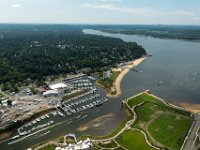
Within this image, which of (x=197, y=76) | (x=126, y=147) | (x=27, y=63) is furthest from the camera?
(x=27, y=63)

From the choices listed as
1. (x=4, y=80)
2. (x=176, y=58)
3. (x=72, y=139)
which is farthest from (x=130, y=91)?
(x=176, y=58)

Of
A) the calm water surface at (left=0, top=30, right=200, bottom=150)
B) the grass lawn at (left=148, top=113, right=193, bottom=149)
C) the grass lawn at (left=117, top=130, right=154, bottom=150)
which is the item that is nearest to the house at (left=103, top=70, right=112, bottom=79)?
the calm water surface at (left=0, top=30, right=200, bottom=150)

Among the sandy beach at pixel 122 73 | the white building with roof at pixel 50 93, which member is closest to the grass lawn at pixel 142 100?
the sandy beach at pixel 122 73

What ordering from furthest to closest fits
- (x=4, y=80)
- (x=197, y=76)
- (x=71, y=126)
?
1. (x=197, y=76)
2. (x=4, y=80)
3. (x=71, y=126)

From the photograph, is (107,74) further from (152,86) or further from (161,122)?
(161,122)

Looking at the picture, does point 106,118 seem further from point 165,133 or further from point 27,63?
point 27,63

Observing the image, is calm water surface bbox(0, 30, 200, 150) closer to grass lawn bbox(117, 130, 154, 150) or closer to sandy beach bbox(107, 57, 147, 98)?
sandy beach bbox(107, 57, 147, 98)

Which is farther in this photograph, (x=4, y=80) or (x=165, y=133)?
(x=4, y=80)

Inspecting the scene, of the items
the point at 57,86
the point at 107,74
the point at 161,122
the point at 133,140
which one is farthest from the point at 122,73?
the point at 133,140

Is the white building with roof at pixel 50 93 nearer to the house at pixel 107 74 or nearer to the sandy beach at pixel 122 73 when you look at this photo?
the sandy beach at pixel 122 73
